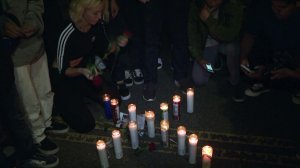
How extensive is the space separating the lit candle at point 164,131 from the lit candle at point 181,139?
166mm

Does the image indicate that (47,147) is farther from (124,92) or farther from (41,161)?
(124,92)

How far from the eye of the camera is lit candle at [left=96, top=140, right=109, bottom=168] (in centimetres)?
365

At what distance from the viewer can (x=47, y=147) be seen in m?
4.12

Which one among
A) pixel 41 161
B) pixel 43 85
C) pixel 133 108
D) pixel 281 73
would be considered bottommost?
pixel 41 161

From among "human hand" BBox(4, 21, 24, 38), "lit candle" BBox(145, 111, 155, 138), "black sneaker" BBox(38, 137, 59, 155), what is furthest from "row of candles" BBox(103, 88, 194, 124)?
"human hand" BBox(4, 21, 24, 38)

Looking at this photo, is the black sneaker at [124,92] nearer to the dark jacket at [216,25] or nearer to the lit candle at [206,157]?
the dark jacket at [216,25]

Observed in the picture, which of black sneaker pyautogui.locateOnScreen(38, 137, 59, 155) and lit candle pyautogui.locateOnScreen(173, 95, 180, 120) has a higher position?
lit candle pyautogui.locateOnScreen(173, 95, 180, 120)

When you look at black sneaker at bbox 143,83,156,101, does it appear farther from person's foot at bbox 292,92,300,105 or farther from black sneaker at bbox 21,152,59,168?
person's foot at bbox 292,92,300,105

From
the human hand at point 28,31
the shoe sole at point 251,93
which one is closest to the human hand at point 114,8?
the human hand at point 28,31

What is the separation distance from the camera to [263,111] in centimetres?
464

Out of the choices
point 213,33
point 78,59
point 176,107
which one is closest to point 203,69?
point 213,33

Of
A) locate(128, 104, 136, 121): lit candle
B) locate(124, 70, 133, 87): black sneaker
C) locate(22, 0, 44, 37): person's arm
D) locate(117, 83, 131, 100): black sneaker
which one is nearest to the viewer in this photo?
locate(22, 0, 44, 37): person's arm

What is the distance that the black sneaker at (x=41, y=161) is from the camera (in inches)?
154

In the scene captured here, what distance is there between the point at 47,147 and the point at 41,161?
0.75ft
